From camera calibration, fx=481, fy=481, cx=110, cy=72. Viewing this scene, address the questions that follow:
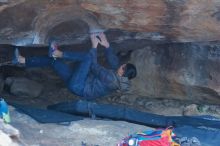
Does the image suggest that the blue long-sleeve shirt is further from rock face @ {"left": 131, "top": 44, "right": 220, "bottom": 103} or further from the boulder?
the boulder

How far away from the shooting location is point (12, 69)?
8195 mm

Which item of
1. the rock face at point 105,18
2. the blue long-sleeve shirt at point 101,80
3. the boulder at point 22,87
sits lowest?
the boulder at point 22,87

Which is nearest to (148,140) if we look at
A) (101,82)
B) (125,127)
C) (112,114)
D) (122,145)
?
(122,145)

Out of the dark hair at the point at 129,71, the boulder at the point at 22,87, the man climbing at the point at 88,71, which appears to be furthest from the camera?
the boulder at the point at 22,87

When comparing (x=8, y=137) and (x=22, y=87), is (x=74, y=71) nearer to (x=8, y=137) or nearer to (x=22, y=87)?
(x=22, y=87)

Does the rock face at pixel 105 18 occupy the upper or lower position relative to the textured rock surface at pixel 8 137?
upper

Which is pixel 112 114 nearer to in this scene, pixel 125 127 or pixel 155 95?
pixel 125 127

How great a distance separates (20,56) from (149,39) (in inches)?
75.0

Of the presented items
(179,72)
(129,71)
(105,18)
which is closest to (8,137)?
(105,18)

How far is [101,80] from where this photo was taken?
7.23 meters

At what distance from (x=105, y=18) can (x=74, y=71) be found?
4.27 feet

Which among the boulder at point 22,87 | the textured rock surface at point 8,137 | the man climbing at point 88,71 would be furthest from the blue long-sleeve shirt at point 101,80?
the textured rock surface at point 8,137

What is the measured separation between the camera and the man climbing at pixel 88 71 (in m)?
7.04

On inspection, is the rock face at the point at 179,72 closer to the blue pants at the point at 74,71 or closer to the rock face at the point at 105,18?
the rock face at the point at 105,18
